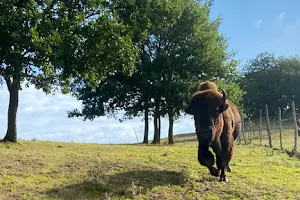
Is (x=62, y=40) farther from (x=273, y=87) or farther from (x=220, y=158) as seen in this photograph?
(x=273, y=87)

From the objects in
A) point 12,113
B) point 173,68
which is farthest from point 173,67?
point 12,113

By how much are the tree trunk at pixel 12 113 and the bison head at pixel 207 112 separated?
31.7 ft

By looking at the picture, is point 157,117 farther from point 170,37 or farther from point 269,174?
point 269,174

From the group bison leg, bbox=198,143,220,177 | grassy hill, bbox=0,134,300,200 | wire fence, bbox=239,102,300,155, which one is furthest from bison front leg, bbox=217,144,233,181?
wire fence, bbox=239,102,300,155

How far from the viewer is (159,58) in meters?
27.6

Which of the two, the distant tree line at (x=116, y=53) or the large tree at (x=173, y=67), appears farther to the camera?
the large tree at (x=173, y=67)

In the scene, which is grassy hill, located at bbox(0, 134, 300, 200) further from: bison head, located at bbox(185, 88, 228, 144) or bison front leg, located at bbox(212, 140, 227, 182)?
bison head, located at bbox(185, 88, 228, 144)

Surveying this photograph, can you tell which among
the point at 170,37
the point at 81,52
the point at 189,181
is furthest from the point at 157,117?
the point at 189,181

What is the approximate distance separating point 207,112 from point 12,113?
10433 mm

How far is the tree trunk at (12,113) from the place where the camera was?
1648 centimetres

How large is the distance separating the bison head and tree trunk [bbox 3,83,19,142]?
9669 mm

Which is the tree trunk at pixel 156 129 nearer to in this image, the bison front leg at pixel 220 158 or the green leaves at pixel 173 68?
the green leaves at pixel 173 68

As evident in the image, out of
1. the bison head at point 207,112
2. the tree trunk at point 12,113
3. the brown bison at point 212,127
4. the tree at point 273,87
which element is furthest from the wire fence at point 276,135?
the tree trunk at point 12,113

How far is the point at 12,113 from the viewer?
16.6 metres
